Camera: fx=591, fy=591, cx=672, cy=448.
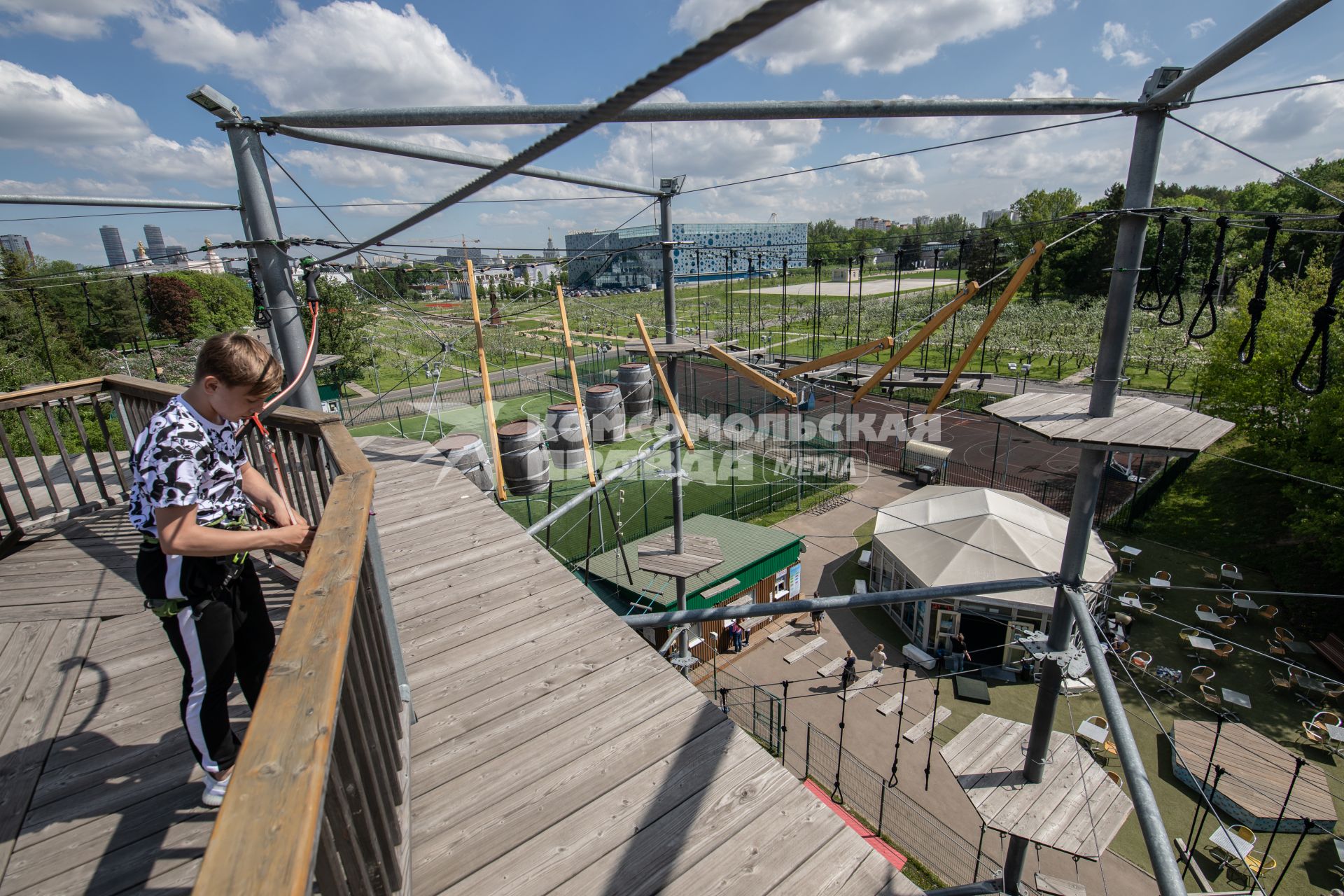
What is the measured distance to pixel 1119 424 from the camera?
3873 millimetres

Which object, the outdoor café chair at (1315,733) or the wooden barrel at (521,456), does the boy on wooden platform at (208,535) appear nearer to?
→ the wooden barrel at (521,456)

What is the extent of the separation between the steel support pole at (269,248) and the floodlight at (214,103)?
55 millimetres

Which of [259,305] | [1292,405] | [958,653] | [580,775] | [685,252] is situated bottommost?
[958,653]

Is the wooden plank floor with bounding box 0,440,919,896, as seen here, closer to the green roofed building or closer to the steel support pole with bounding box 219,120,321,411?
the steel support pole with bounding box 219,120,321,411

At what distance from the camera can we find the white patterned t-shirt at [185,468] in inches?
75.0

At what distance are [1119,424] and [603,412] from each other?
16.5 meters

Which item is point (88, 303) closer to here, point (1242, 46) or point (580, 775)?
point (580, 775)

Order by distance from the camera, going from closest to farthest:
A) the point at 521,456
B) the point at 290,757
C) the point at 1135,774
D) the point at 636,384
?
the point at 290,757 < the point at 1135,774 < the point at 521,456 < the point at 636,384

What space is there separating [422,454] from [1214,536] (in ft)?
71.9

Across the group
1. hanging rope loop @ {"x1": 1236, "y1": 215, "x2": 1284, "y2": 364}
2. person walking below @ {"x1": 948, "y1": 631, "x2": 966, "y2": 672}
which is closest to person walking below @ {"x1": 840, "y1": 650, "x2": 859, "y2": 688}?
person walking below @ {"x1": 948, "y1": 631, "x2": 966, "y2": 672}

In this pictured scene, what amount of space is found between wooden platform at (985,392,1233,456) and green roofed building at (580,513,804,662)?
7.31 metres

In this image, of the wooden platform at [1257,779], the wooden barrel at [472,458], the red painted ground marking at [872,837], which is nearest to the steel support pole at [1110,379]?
the red painted ground marking at [872,837]

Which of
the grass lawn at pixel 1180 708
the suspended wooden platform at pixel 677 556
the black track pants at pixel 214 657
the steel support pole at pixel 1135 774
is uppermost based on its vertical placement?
the black track pants at pixel 214 657

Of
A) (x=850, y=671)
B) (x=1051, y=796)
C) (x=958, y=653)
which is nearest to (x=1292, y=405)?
(x=958, y=653)
